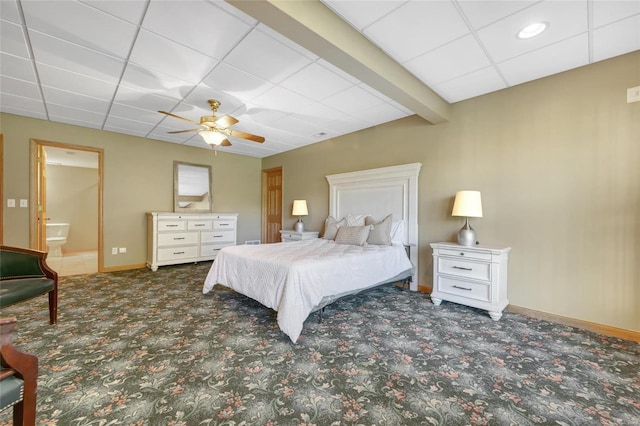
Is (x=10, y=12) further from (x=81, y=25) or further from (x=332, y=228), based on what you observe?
(x=332, y=228)

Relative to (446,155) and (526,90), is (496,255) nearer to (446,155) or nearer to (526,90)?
(446,155)

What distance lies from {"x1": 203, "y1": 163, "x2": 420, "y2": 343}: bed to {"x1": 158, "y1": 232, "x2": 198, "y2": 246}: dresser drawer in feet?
7.04

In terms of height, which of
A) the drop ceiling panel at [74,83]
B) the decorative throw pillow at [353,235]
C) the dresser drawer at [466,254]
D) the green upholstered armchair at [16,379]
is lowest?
the green upholstered armchair at [16,379]

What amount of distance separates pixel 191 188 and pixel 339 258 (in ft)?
14.1

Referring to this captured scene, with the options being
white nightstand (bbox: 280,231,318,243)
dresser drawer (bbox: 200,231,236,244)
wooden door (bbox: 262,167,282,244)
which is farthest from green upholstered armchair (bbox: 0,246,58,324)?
wooden door (bbox: 262,167,282,244)

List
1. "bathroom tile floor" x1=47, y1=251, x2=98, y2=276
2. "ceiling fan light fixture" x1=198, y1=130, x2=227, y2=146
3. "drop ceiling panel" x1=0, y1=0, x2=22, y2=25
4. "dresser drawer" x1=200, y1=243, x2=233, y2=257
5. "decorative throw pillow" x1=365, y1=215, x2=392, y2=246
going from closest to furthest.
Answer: "drop ceiling panel" x1=0, y1=0, x2=22, y2=25, "ceiling fan light fixture" x1=198, y1=130, x2=227, y2=146, "decorative throw pillow" x1=365, y1=215, x2=392, y2=246, "bathroom tile floor" x1=47, y1=251, x2=98, y2=276, "dresser drawer" x1=200, y1=243, x2=233, y2=257

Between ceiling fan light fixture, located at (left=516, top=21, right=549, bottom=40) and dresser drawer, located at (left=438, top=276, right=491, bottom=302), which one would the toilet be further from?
ceiling fan light fixture, located at (left=516, top=21, right=549, bottom=40)

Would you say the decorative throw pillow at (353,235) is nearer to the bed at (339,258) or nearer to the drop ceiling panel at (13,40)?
the bed at (339,258)

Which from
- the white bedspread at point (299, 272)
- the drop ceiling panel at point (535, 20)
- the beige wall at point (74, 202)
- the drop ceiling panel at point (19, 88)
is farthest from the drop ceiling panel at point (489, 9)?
the beige wall at point (74, 202)

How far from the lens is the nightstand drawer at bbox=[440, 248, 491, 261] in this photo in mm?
2825

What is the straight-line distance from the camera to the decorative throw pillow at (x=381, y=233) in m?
3.71

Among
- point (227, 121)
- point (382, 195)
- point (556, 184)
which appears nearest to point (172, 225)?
point (227, 121)

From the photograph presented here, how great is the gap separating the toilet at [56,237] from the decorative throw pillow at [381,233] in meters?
7.75

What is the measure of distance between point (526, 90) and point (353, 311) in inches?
124
